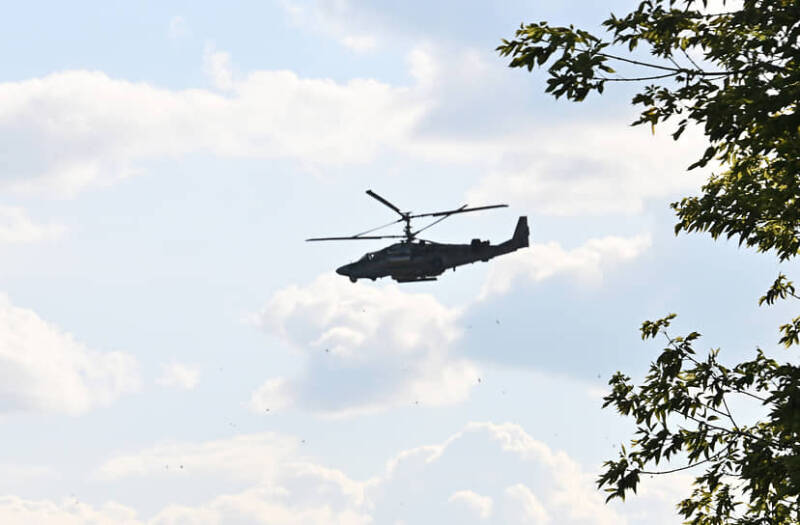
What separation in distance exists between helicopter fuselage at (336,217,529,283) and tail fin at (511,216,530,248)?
3.45 metres

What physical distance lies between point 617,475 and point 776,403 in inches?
129

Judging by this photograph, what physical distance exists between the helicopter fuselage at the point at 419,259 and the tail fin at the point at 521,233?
345cm

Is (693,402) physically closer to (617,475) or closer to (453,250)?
(617,475)

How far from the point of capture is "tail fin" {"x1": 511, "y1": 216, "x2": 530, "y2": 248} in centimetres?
6281

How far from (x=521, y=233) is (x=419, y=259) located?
1042 cm

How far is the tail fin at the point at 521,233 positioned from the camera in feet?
206

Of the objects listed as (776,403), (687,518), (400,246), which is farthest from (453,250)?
(776,403)

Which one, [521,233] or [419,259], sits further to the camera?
[521,233]

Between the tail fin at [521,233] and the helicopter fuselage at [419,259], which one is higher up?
the tail fin at [521,233]

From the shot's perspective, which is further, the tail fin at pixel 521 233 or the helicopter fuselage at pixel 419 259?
the tail fin at pixel 521 233

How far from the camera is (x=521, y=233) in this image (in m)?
65.2

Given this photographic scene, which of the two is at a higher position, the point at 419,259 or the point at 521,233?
the point at 521,233

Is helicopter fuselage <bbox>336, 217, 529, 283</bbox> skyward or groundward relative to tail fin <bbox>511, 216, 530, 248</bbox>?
groundward

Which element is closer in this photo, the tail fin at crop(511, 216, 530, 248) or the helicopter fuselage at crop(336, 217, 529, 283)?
the helicopter fuselage at crop(336, 217, 529, 283)
